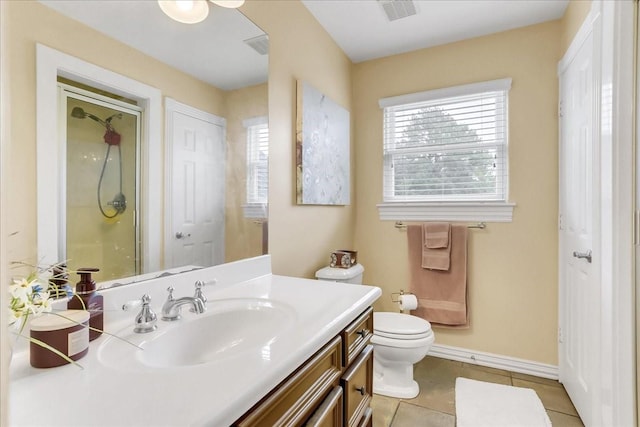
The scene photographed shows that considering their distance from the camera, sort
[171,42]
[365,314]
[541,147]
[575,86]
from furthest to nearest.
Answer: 1. [541,147]
2. [575,86]
3. [365,314]
4. [171,42]

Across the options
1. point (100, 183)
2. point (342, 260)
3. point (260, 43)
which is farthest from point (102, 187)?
point (342, 260)

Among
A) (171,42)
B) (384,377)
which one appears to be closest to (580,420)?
(384,377)

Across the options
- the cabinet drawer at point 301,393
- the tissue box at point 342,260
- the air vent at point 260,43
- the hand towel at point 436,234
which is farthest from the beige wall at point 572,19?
the cabinet drawer at point 301,393

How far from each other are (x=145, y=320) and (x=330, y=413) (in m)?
0.61

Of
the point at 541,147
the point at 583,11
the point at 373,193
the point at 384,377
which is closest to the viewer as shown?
the point at 583,11

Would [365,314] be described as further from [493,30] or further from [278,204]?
[493,30]

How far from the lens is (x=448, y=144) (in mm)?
2537

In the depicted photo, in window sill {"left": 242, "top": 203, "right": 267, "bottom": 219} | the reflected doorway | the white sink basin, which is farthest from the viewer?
window sill {"left": 242, "top": 203, "right": 267, "bottom": 219}

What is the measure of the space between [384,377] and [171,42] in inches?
85.0

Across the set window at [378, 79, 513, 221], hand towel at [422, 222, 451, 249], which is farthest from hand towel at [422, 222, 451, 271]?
window at [378, 79, 513, 221]

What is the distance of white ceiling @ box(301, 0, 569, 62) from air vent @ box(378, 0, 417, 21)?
0.03 metres

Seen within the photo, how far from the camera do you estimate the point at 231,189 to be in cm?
150

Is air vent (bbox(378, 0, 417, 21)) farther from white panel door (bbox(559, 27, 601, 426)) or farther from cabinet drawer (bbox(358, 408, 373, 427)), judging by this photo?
cabinet drawer (bbox(358, 408, 373, 427))

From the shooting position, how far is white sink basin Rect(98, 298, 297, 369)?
79 centimetres
